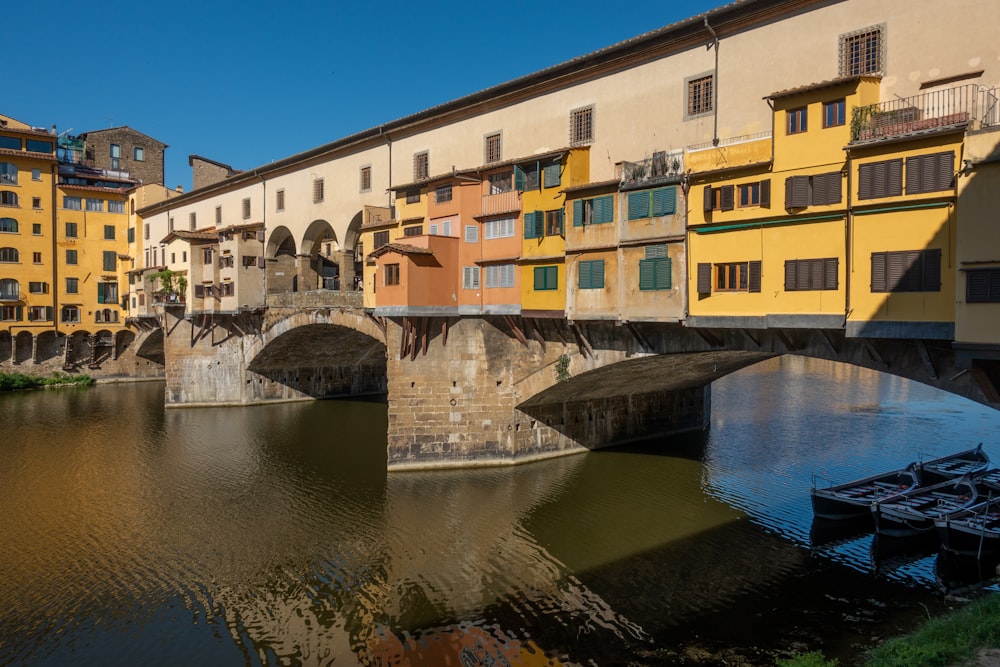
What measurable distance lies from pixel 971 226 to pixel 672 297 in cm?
778

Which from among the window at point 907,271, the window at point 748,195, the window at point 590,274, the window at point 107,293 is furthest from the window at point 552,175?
the window at point 107,293

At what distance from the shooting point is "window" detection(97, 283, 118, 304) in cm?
5909

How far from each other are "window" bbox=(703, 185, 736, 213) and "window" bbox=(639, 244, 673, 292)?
1887mm

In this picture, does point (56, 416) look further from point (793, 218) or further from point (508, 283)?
point (793, 218)

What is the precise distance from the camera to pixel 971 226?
14.5 metres

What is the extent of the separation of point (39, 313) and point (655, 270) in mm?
54880

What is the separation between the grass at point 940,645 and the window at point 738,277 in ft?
29.7

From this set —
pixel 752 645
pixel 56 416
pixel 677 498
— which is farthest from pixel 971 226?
pixel 56 416

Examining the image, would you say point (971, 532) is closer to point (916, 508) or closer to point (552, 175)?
point (916, 508)

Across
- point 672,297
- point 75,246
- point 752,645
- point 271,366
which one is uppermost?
point 75,246

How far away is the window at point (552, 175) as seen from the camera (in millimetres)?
23914

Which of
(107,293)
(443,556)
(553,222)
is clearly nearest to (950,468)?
(553,222)

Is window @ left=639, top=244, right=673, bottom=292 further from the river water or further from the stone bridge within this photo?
the river water

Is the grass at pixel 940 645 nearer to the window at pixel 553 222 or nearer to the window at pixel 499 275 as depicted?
the window at pixel 553 222
